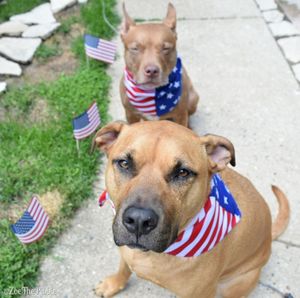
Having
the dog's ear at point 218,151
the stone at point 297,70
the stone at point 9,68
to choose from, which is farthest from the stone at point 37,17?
the dog's ear at point 218,151

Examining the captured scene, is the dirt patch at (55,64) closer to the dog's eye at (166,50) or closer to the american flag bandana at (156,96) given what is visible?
the american flag bandana at (156,96)

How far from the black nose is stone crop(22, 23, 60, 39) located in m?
4.54

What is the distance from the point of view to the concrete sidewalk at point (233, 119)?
3.86 meters

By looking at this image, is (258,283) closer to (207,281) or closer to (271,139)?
(207,281)

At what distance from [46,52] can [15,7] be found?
1.25 meters

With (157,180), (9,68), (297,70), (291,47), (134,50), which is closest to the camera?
(157,180)

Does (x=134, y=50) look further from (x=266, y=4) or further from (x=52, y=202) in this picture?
(x=266, y=4)

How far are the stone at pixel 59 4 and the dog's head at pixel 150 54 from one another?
252 cm

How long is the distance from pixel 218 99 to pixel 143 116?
4.43 feet

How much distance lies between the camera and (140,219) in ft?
7.82

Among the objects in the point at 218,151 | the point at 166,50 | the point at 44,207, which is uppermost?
the point at 218,151

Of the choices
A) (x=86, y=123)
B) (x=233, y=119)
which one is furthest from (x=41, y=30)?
(x=233, y=119)

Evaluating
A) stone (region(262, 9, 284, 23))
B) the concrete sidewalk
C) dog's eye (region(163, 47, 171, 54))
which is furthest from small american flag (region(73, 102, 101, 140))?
stone (region(262, 9, 284, 23))

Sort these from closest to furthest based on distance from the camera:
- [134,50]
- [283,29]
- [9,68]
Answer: [134,50] < [9,68] < [283,29]
